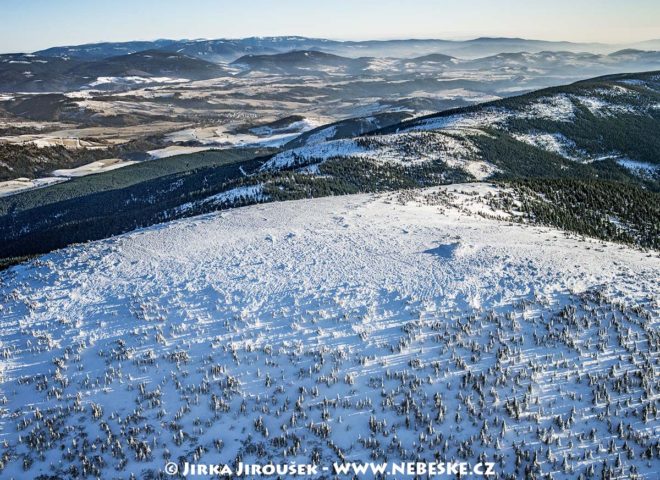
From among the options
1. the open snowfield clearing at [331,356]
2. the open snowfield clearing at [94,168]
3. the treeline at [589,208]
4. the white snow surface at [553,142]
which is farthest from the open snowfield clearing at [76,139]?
the open snowfield clearing at [331,356]

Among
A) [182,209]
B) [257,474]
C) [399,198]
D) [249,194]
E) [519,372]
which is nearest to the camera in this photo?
[257,474]

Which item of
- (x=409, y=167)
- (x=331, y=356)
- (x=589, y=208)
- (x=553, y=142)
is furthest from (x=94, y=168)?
(x=331, y=356)

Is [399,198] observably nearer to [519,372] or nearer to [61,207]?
[519,372]

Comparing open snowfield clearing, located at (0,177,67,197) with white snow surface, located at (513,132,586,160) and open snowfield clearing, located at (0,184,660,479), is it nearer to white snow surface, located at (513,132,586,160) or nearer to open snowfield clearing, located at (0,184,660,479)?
open snowfield clearing, located at (0,184,660,479)

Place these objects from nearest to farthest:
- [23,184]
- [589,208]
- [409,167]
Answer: [589,208] < [409,167] < [23,184]

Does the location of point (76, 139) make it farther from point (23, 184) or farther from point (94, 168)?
point (23, 184)

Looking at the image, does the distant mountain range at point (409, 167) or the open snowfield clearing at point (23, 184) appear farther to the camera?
the open snowfield clearing at point (23, 184)

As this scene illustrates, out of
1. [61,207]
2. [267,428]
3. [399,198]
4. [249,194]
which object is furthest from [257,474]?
[61,207]

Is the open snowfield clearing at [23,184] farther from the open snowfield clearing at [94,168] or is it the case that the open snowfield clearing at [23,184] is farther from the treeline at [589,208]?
the treeline at [589,208]
